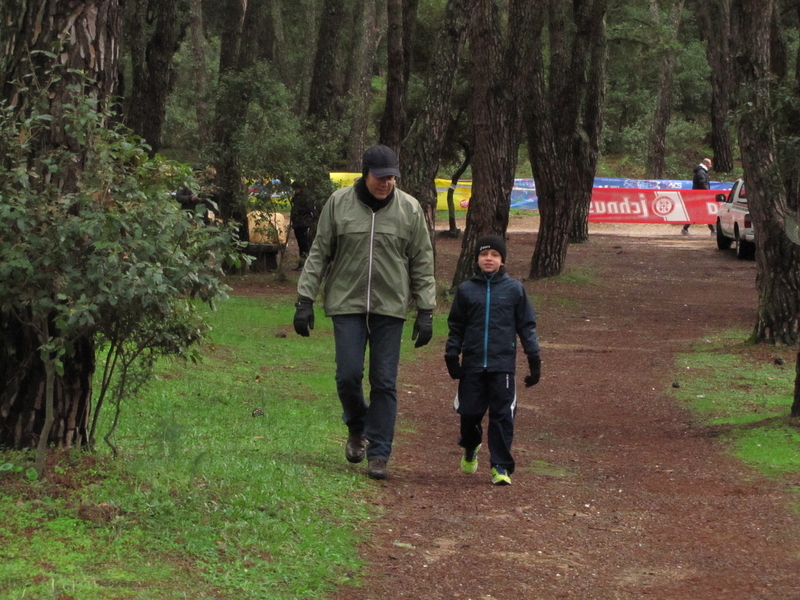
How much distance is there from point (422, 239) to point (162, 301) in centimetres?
218

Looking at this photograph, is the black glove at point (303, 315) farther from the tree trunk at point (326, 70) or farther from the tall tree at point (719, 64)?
the tall tree at point (719, 64)

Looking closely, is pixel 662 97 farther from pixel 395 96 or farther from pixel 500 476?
pixel 500 476

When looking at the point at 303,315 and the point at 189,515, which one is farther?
the point at 303,315

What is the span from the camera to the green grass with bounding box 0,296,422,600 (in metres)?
4.91

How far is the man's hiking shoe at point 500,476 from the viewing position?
7.54 meters

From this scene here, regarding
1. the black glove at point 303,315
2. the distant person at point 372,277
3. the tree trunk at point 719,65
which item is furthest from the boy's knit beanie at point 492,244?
the tree trunk at point 719,65

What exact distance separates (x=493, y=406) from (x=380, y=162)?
1732 millimetres

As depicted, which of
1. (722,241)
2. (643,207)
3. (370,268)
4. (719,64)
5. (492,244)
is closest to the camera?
(370,268)

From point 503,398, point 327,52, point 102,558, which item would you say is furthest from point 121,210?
point 327,52

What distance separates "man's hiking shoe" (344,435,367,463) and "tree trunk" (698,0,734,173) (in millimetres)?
26128

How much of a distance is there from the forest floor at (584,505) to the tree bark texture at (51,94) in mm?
1754

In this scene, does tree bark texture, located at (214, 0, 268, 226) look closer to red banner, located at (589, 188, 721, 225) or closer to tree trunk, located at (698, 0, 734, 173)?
tree trunk, located at (698, 0, 734, 173)

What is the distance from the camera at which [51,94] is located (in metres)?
5.98

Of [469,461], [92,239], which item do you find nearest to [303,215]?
[469,461]
